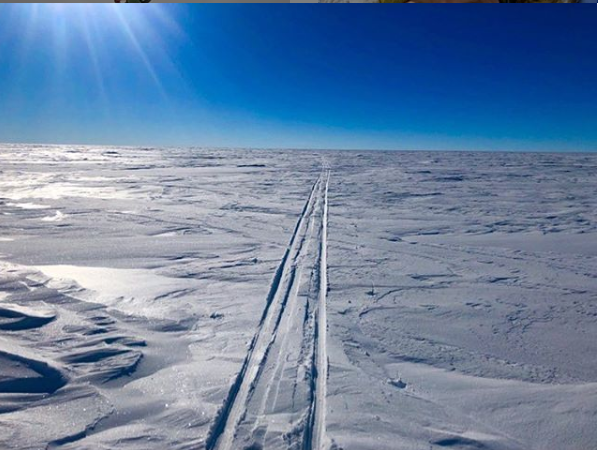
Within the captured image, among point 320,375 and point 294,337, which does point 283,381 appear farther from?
point 294,337

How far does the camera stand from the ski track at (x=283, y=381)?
2.06 metres

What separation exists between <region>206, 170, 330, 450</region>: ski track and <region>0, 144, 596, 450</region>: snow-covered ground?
1 centimetres

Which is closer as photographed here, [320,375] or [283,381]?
[283,381]

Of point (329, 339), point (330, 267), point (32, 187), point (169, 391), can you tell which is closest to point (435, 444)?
point (329, 339)

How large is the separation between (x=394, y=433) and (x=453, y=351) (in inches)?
40.6

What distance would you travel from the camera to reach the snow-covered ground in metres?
2.16

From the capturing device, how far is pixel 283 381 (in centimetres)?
246

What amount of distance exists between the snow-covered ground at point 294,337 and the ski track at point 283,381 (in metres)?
0.01

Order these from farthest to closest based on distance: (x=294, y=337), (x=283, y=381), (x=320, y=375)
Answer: (x=294, y=337)
(x=320, y=375)
(x=283, y=381)

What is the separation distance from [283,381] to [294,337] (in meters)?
0.55

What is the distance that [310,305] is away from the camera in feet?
11.7

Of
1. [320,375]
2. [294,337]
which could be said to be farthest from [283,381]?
[294,337]

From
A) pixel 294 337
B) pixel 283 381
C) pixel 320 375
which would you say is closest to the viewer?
pixel 283 381

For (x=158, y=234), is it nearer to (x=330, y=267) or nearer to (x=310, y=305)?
(x=330, y=267)
